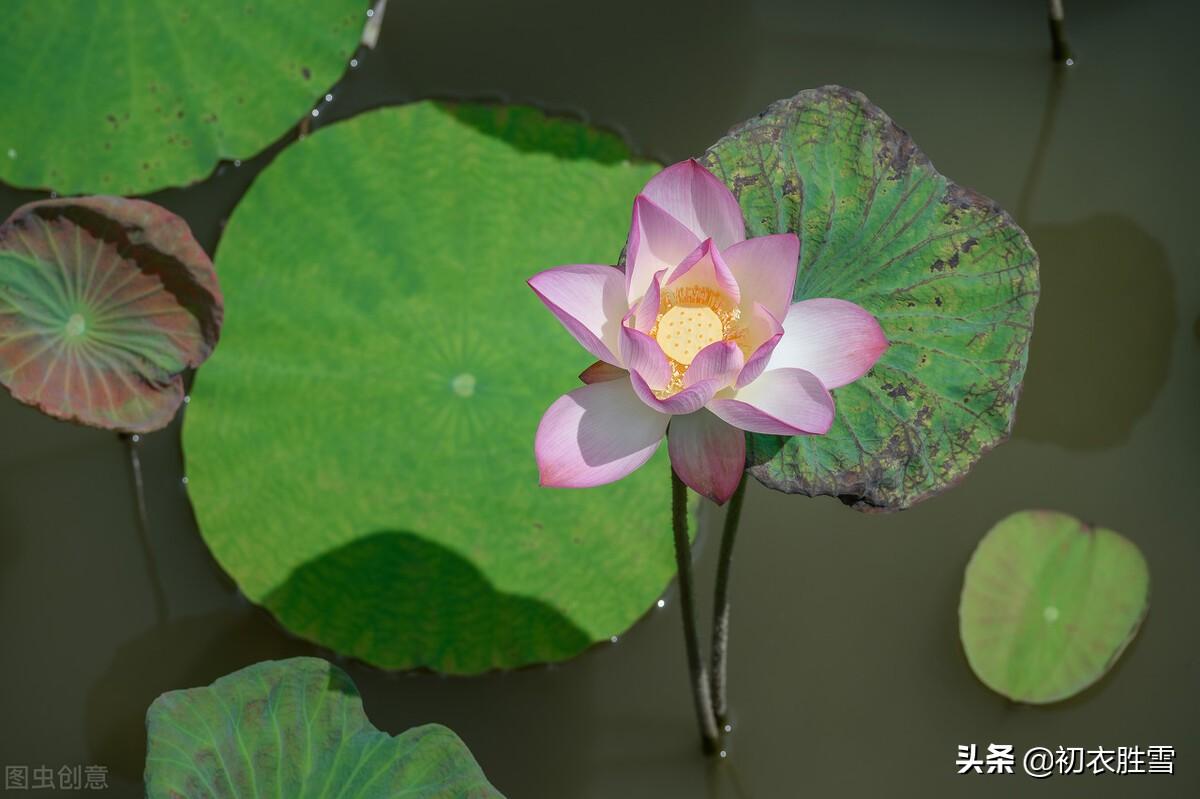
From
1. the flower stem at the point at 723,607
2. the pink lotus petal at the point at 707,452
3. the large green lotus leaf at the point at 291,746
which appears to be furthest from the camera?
the flower stem at the point at 723,607

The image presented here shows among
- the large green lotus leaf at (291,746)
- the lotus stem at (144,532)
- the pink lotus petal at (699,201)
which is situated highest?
the pink lotus petal at (699,201)

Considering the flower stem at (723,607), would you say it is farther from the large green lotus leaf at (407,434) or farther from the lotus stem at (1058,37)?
the lotus stem at (1058,37)

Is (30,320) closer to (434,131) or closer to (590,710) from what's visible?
Answer: (434,131)

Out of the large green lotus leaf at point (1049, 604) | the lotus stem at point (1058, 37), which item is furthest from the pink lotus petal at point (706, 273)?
the lotus stem at point (1058, 37)

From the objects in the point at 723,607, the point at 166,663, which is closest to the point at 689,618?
the point at 723,607

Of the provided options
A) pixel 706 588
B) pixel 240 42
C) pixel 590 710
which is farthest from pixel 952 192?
pixel 240 42

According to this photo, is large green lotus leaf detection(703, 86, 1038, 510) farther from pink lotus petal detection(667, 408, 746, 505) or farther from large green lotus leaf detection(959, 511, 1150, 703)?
large green lotus leaf detection(959, 511, 1150, 703)
